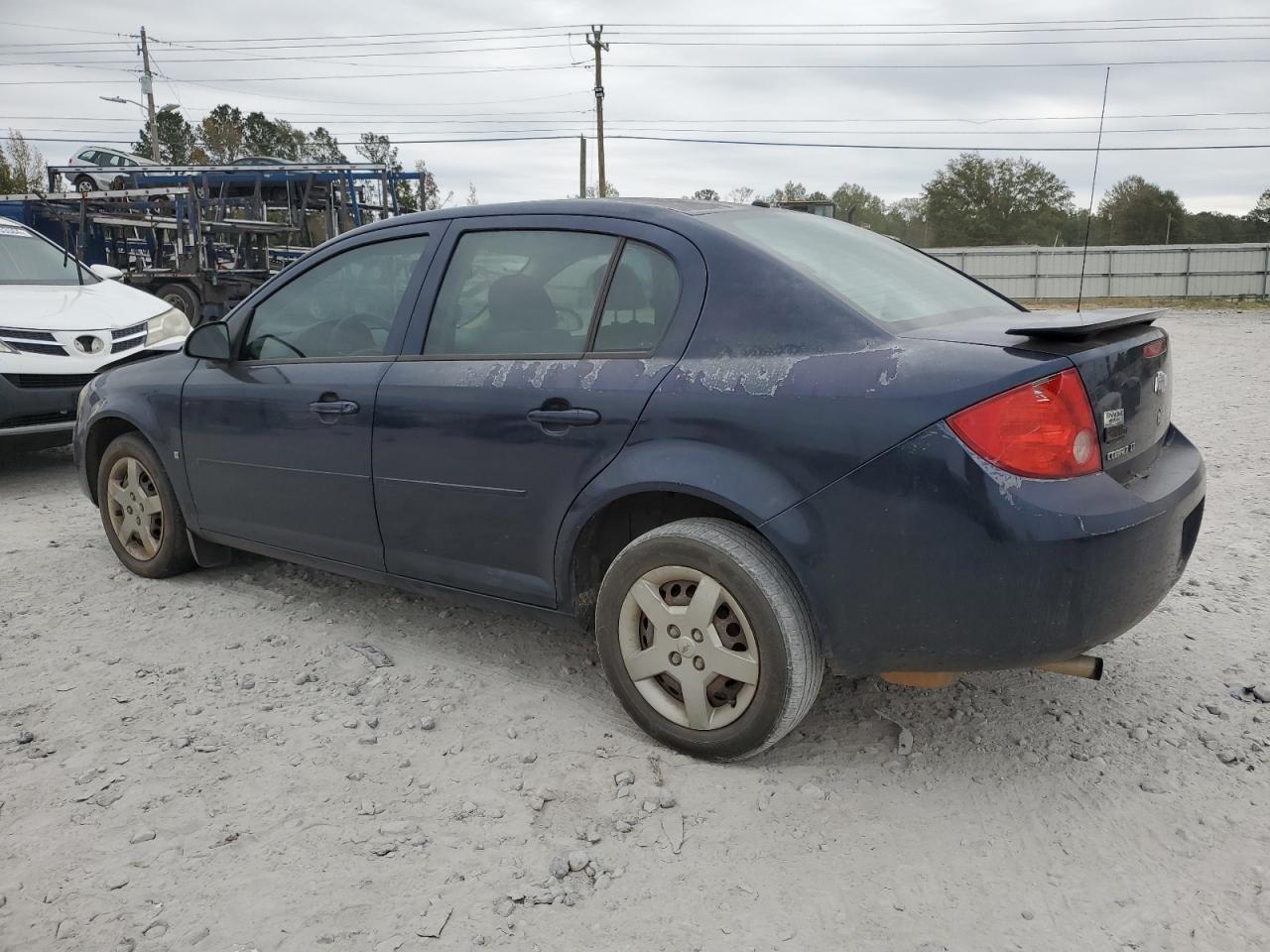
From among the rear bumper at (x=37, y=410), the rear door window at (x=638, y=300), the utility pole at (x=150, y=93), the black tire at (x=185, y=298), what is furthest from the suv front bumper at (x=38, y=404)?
the utility pole at (x=150, y=93)

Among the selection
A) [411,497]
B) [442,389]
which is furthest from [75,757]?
[442,389]

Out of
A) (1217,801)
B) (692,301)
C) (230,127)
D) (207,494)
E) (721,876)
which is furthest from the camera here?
(230,127)

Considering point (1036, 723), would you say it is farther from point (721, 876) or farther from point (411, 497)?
point (411, 497)

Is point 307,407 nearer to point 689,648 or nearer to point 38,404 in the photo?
point 689,648

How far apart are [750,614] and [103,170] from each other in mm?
19795

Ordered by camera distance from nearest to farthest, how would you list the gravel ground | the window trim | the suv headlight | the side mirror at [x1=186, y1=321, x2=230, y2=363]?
the gravel ground → the window trim → the side mirror at [x1=186, y1=321, x2=230, y2=363] → the suv headlight

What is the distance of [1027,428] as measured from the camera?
2.30 metres

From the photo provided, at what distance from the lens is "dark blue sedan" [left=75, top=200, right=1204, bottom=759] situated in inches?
92.1

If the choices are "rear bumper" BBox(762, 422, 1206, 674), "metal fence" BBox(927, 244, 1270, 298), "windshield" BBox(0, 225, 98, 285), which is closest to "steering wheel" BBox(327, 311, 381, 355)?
"rear bumper" BBox(762, 422, 1206, 674)

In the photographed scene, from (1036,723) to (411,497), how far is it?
212cm

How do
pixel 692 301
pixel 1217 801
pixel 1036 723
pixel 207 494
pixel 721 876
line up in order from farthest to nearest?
1. pixel 207 494
2. pixel 1036 723
3. pixel 692 301
4. pixel 1217 801
5. pixel 721 876

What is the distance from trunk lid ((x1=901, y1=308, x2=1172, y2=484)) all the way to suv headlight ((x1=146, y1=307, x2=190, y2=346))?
630 centimetres

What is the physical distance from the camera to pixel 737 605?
103 inches

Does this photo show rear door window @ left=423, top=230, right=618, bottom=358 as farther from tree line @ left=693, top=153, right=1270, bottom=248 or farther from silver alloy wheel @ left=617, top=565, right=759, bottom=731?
tree line @ left=693, top=153, right=1270, bottom=248
